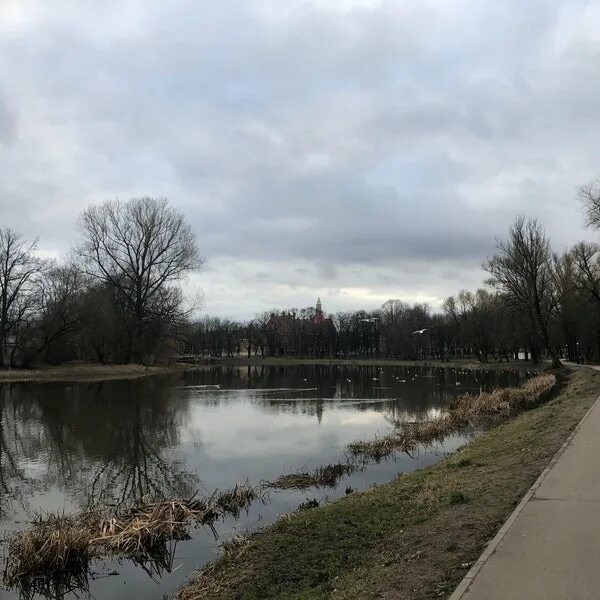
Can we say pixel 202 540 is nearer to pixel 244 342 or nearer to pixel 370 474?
pixel 370 474

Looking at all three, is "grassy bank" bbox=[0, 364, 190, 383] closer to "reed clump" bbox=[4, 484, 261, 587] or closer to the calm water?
the calm water

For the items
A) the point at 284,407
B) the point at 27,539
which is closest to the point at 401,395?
the point at 284,407

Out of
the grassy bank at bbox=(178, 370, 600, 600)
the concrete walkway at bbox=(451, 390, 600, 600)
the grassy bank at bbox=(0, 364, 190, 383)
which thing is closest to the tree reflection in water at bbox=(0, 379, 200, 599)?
the grassy bank at bbox=(178, 370, 600, 600)

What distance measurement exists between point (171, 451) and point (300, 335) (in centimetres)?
11383

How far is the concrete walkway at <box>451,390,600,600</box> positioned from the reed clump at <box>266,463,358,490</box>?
5.72m

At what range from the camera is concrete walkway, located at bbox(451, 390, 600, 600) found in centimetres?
473

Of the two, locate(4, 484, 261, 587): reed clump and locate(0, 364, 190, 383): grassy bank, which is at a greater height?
locate(0, 364, 190, 383): grassy bank

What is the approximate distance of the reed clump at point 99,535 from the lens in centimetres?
833

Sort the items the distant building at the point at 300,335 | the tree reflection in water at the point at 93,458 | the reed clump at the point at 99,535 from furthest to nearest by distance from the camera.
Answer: the distant building at the point at 300,335 → the tree reflection in water at the point at 93,458 → the reed clump at the point at 99,535

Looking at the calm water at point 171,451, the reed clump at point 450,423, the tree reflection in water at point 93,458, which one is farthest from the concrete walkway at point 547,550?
the reed clump at point 450,423

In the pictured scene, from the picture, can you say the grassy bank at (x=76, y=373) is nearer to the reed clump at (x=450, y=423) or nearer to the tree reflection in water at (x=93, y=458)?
the tree reflection in water at (x=93, y=458)

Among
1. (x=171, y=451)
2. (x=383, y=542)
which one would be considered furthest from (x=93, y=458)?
(x=383, y=542)

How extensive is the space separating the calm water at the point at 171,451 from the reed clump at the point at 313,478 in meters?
0.36

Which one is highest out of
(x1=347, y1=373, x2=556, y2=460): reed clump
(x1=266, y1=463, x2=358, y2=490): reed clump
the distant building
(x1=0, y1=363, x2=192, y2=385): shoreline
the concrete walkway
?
the distant building
